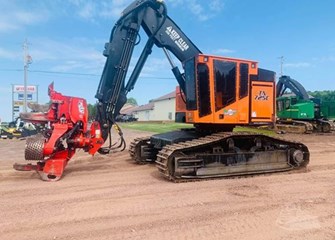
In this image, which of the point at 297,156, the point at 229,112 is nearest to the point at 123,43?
the point at 229,112

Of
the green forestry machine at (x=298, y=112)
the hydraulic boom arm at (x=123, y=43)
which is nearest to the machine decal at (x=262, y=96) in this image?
the hydraulic boom arm at (x=123, y=43)

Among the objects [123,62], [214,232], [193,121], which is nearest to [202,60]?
[193,121]

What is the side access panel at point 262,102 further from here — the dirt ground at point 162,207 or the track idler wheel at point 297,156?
the dirt ground at point 162,207

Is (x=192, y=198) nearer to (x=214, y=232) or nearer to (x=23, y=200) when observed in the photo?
(x=214, y=232)

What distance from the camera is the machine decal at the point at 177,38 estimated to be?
838cm

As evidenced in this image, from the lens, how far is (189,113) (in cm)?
803

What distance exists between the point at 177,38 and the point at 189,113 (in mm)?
2059

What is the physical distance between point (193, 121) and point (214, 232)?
3.89m

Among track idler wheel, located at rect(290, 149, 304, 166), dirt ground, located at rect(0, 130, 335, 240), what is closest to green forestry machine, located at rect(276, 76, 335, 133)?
track idler wheel, located at rect(290, 149, 304, 166)

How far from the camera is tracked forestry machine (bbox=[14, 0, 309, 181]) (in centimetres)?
732

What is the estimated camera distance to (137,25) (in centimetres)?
808

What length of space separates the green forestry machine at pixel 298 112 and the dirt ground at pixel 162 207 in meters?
14.6

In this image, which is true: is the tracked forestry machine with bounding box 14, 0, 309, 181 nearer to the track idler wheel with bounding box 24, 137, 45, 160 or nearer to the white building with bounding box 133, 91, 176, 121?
the track idler wheel with bounding box 24, 137, 45, 160

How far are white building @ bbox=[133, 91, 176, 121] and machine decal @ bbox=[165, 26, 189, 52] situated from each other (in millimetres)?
48290
